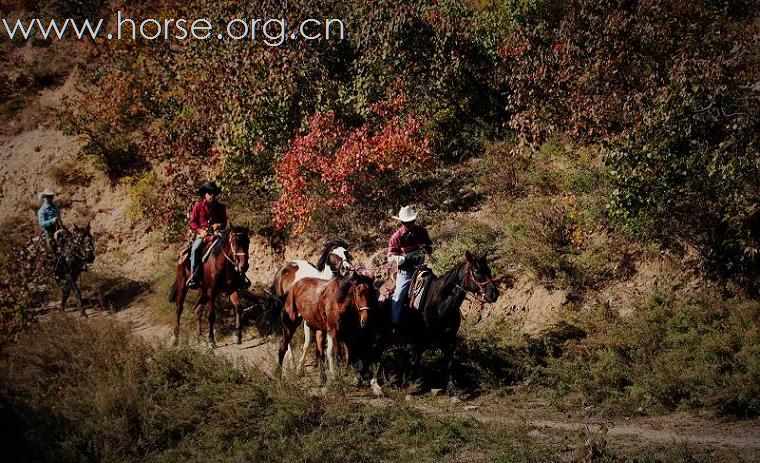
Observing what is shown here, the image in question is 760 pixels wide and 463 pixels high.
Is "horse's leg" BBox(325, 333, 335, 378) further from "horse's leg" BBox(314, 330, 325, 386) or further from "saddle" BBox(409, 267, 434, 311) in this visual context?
"saddle" BBox(409, 267, 434, 311)

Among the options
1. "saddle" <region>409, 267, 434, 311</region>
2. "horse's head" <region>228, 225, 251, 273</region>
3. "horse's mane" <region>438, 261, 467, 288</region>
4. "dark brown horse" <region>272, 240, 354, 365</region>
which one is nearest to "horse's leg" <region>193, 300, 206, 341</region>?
"horse's head" <region>228, 225, 251, 273</region>

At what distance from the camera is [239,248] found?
1213cm

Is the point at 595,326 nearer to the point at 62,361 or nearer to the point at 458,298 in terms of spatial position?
the point at 458,298

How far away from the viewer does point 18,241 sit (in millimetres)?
19719

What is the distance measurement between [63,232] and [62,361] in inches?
307

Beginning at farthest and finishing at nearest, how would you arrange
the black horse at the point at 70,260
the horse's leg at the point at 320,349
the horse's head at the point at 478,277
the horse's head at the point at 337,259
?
the black horse at the point at 70,260
the horse's head at the point at 337,259
the horse's leg at the point at 320,349
the horse's head at the point at 478,277

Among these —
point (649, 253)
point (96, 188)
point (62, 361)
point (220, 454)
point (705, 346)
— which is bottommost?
point (220, 454)

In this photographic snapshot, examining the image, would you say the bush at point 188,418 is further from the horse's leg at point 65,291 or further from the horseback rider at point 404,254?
the horse's leg at point 65,291

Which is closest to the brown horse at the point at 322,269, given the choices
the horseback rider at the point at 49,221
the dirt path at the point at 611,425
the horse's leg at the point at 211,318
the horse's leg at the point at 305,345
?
the horse's leg at the point at 305,345

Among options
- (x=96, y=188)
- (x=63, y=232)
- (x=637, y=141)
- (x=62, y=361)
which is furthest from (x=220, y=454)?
(x=96, y=188)

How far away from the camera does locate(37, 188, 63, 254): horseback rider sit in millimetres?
16344

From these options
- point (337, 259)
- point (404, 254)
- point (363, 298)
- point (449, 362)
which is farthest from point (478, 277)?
point (337, 259)

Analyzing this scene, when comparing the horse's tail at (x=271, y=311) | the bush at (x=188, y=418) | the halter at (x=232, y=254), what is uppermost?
the halter at (x=232, y=254)

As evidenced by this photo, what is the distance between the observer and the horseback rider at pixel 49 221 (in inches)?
643
